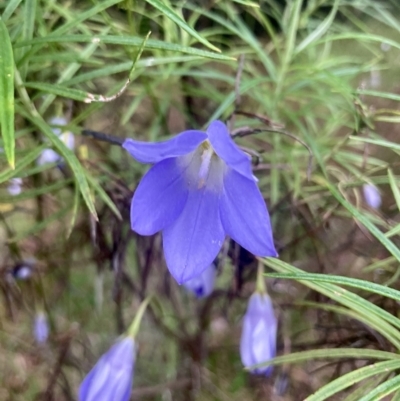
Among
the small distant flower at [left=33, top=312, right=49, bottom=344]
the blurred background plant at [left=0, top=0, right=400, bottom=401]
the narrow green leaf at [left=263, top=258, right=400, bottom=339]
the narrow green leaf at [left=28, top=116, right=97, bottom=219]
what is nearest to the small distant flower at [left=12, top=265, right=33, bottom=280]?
the blurred background plant at [left=0, top=0, right=400, bottom=401]

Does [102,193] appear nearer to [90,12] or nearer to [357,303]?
[90,12]

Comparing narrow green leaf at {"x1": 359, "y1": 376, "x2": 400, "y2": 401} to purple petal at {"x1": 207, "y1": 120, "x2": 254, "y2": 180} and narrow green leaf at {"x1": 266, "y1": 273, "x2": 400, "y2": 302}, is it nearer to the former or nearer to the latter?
narrow green leaf at {"x1": 266, "y1": 273, "x2": 400, "y2": 302}

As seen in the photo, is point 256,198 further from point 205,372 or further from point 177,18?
point 205,372

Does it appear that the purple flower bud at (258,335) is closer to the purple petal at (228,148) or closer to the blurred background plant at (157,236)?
the blurred background plant at (157,236)

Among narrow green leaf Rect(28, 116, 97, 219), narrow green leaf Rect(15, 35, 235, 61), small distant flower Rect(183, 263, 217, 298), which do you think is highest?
narrow green leaf Rect(15, 35, 235, 61)

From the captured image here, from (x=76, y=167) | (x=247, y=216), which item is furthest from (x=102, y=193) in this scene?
(x=247, y=216)

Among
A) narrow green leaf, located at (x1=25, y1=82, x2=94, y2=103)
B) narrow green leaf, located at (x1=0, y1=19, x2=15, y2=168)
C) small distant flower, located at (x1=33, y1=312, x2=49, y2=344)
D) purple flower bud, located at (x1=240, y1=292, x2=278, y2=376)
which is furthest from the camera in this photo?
small distant flower, located at (x1=33, y1=312, x2=49, y2=344)
